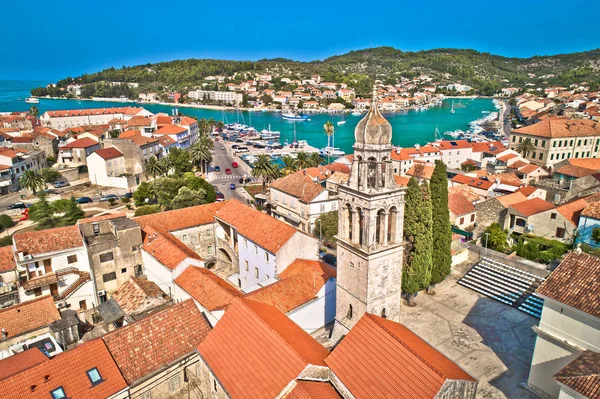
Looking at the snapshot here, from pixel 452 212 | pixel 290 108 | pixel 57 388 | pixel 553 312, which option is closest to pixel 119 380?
pixel 57 388

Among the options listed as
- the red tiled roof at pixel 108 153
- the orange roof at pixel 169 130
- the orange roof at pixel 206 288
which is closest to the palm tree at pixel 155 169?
the red tiled roof at pixel 108 153

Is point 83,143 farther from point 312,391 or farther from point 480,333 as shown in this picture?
point 312,391

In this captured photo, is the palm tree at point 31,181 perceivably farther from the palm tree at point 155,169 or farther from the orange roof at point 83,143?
the orange roof at point 83,143

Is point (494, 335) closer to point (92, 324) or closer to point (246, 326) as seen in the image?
point (246, 326)

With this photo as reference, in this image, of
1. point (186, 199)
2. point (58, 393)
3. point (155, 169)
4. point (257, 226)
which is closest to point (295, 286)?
point (257, 226)

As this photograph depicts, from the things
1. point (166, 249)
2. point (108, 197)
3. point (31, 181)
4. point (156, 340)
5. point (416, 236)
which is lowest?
point (108, 197)

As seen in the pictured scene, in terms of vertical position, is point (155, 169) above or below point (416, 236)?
below

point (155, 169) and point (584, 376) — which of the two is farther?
point (155, 169)
